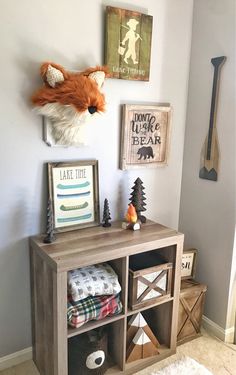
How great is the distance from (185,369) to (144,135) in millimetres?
1397

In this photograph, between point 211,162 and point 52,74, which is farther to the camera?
point 211,162

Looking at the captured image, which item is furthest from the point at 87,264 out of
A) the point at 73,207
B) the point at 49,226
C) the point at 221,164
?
the point at 221,164

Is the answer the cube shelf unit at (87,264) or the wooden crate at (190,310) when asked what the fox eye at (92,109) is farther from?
the wooden crate at (190,310)

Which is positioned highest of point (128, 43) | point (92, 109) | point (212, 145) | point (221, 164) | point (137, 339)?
point (128, 43)

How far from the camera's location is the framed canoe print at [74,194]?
71.1 inches

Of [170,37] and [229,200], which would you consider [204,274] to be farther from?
[170,37]

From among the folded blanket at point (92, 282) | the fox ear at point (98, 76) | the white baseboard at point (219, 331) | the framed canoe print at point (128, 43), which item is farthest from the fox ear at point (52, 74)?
the white baseboard at point (219, 331)

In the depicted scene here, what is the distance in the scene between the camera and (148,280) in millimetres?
1805

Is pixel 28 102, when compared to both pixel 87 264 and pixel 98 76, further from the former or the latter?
pixel 87 264

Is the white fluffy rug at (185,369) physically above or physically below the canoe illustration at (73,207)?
below

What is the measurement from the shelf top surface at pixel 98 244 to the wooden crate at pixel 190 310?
436 millimetres

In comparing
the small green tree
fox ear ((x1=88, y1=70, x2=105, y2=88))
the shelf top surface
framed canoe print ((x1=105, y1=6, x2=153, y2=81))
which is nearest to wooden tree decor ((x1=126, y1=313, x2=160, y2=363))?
the shelf top surface

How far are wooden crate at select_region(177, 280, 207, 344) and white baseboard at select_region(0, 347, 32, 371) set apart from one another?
0.93 m

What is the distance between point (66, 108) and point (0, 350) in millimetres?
1369
